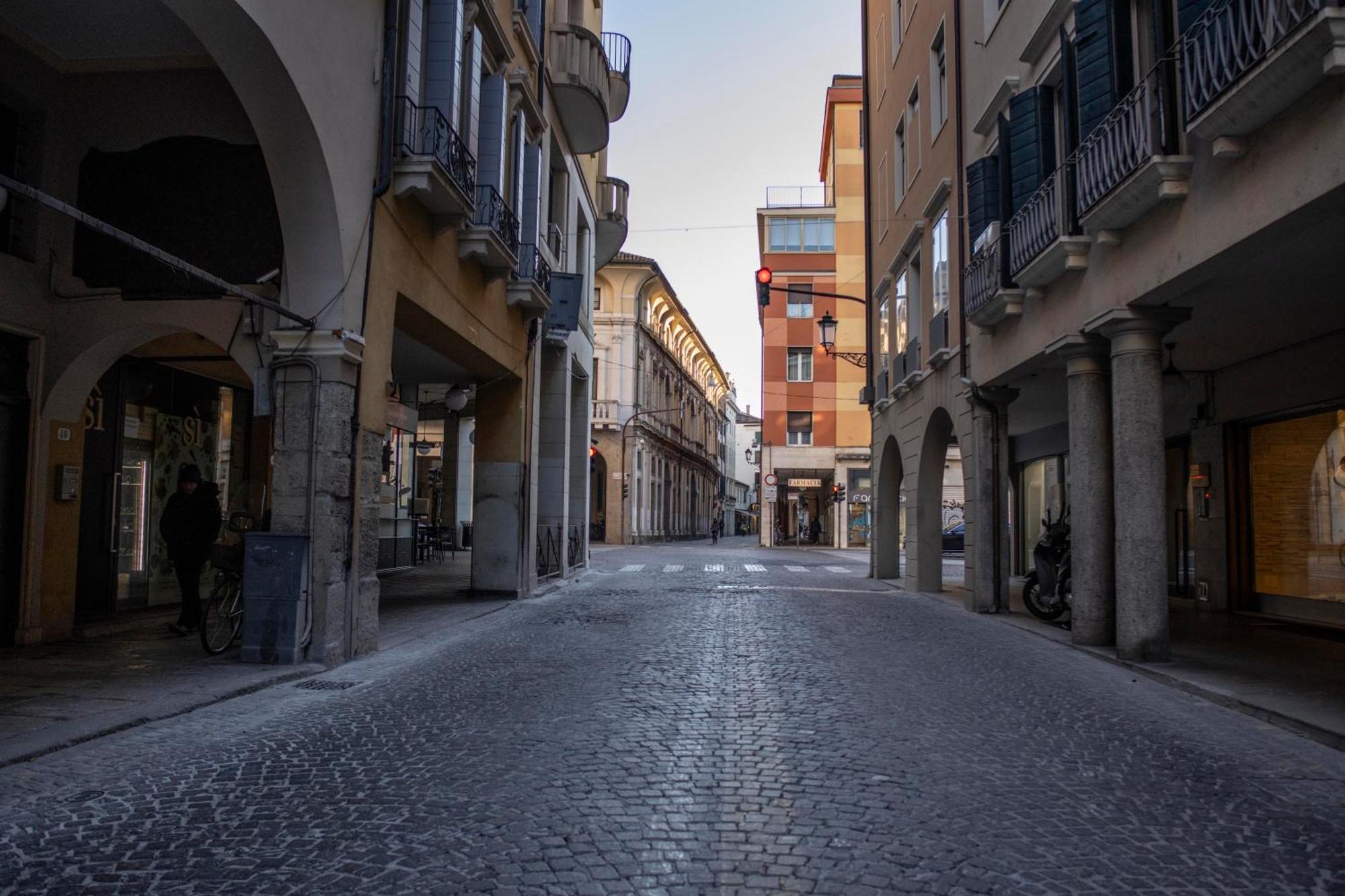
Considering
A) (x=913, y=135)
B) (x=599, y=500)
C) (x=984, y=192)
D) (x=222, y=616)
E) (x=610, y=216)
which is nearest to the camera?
(x=222, y=616)

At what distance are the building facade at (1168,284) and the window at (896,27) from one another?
6.44 meters

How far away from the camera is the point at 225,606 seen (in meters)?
8.86

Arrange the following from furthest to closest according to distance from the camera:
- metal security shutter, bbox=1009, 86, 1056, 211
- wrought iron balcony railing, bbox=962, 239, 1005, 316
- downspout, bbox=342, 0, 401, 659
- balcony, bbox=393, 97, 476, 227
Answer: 1. wrought iron balcony railing, bbox=962, 239, 1005, 316
2. metal security shutter, bbox=1009, 86, 1056, 211
3. balcony, bbox=393, 97, 476, 227
4. downspout, bbox=342, 0, 401, 659

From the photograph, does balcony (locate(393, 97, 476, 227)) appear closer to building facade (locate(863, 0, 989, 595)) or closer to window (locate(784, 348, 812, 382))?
building facade (locate(863, 0, 989, 595))

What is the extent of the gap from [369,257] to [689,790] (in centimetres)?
612

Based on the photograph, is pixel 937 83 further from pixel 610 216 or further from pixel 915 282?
pixel 610 216

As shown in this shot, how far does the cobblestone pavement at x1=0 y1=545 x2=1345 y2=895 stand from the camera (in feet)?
12.0

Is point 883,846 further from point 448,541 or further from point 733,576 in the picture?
point 448,541

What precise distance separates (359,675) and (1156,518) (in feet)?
22.5

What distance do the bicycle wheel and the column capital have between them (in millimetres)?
8145

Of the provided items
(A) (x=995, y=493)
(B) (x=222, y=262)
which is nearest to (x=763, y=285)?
(A) (x=995, y=493)

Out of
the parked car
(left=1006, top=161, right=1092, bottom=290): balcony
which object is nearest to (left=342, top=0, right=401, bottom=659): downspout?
(left=1006, top=161, right=1092, bottom=290): balcony

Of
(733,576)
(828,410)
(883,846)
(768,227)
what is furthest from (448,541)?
(883,846)

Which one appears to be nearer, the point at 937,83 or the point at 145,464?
the point at 145,464
